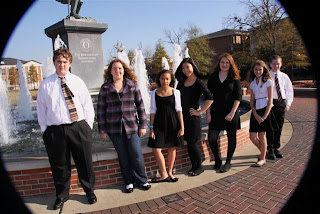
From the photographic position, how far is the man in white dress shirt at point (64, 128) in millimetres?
2967

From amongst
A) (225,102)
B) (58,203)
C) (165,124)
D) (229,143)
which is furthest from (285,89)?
(58,203)

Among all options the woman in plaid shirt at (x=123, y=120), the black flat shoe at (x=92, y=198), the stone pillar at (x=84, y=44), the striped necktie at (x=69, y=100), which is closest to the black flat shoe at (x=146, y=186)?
the woman in plaid shirt at (x=123, y=120)

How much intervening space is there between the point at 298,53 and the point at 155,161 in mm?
25068

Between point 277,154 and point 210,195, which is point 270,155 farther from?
point 210,195

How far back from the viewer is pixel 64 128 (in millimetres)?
2984

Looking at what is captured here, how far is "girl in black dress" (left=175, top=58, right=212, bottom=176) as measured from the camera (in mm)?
3764

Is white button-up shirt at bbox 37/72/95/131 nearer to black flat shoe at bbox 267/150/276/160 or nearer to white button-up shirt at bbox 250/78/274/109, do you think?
white button-up shirt at bbox 250/78/274/109

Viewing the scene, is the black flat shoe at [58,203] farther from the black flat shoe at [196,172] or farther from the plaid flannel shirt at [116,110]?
the black flat shoe at [196,172]

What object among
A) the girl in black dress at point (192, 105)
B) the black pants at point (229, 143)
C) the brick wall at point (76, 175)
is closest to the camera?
the brick wall at point (76, 175)

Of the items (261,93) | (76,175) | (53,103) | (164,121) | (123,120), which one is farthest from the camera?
(261,93)

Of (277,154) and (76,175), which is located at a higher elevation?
(76,175)

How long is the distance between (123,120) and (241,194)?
6.35 feet

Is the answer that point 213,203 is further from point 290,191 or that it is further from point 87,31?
point 87,31

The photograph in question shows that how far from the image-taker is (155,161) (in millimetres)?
3836
